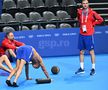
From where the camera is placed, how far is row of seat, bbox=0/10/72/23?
13.4 meters

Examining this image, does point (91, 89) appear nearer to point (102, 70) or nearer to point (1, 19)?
point (102, 70)

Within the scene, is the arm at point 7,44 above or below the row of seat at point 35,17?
below

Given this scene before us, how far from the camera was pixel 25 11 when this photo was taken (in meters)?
14.6

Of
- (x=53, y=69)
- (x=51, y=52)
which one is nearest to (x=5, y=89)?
(x=53, y=69)

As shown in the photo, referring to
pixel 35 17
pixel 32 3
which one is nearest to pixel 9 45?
pixel 35 17

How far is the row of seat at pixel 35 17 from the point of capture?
13.4 m

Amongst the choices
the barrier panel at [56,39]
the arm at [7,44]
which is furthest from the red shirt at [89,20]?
the barrier panel at [56,39]

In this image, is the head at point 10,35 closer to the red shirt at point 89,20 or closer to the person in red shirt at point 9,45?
the person in red shirt at point 9,45

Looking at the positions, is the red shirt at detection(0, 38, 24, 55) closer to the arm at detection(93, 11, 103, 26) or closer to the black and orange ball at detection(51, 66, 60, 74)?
the black and orange ball at detection(51, 66, 60, 74)

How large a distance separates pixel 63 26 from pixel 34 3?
6.14 ft

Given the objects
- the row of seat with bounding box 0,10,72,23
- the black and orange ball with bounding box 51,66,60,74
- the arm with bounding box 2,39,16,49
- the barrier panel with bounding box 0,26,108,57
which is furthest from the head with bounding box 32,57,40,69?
the row of seat with bounding box 0,10,72,23

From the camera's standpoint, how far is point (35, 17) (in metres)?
13.9

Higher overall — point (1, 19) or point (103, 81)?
point (1, 19)

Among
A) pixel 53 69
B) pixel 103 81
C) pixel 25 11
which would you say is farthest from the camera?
pixel 25 11
